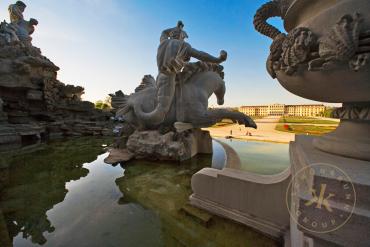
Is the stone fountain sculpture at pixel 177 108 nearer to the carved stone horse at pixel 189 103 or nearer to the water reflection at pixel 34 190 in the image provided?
the carved stone horse at pixel 189 103

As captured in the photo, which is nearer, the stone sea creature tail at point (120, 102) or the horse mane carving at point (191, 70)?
the horse mane carving at point (191, 70)

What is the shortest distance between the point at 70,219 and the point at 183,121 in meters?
2.54

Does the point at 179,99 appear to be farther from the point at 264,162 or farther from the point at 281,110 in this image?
the point at 281,110

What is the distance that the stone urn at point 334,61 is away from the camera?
2.74 ft

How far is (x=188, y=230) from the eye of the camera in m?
1.59

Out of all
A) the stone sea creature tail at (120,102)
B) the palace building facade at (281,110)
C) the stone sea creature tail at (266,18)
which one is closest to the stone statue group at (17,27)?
the stone sea creature tail at (120,102)

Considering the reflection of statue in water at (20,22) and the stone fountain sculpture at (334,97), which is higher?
the reflection of statue in water at (20,22)

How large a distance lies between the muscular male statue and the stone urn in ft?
7.55

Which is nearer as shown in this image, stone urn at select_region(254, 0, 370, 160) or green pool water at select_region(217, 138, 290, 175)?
stone urn at select_region(254, 0, 370, 160)

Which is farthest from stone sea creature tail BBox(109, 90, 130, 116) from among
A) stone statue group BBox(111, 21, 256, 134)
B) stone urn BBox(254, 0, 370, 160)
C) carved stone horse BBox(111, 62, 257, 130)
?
stone urn BBox(254, 0, 370, 160)

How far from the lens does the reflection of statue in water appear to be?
33.4 ft

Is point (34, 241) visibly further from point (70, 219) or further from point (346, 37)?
point (346, 37)

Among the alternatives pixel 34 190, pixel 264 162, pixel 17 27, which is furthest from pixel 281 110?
pixel 34 190

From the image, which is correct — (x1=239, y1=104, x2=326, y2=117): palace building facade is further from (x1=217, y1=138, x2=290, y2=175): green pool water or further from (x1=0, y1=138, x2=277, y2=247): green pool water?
(x1=0, y1=138, x2=277, y2=247): green pool water
